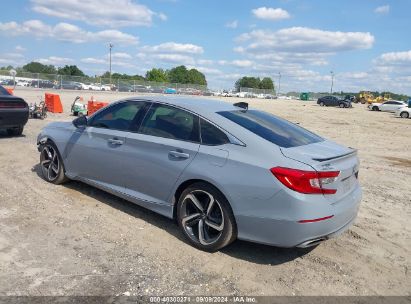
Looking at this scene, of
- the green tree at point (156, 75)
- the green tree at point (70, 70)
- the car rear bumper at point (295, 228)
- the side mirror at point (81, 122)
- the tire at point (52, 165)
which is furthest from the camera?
the green tree at point (156, 75)

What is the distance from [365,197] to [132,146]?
4166 millimetres

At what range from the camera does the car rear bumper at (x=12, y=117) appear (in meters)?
10.2

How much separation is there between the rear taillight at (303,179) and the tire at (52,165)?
387 cm

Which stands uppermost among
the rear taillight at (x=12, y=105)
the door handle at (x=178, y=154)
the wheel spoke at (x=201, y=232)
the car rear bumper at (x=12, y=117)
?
the rear taillight at (x=12, y=105)

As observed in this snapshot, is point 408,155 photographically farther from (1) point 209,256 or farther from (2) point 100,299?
(2) point 100,299

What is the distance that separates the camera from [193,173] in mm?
4371

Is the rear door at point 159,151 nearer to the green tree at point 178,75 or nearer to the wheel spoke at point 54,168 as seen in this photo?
the wheel spoke at point 54,168

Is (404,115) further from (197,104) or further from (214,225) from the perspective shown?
(214,225)

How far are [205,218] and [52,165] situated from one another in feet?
10.9

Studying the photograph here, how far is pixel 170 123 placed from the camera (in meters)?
4.90

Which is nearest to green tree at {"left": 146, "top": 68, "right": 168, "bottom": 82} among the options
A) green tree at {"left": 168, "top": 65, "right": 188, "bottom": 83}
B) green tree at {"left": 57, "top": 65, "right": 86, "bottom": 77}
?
green tree at {"left": 168, "top": 65, "right": 188, "bottom": 83}

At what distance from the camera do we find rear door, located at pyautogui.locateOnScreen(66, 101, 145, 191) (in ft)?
17.4

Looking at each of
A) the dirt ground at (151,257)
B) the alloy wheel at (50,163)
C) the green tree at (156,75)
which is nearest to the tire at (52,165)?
the alloy wheel at (50,163)

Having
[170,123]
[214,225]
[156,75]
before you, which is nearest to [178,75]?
[156,75]
